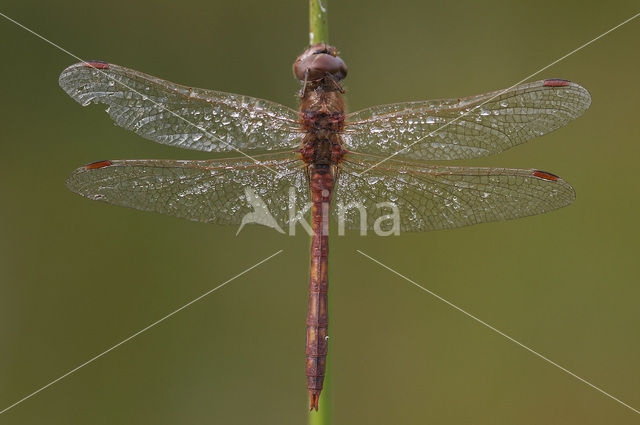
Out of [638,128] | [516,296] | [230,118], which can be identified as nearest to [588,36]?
[638,128]

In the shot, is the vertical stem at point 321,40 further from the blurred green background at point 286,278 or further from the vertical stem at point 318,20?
the blurred green background at point 286,278

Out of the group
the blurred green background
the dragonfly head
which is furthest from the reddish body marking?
the blurred green background

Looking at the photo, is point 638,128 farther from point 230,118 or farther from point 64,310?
point 64,310

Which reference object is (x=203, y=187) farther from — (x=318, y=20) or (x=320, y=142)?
(x=318, y=20)

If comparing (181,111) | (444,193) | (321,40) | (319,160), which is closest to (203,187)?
(181,111)

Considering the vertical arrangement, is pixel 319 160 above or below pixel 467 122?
below

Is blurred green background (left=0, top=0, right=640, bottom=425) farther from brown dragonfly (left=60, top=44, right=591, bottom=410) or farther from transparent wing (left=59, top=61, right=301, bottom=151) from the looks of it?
transparent wing (left=59, top=61, right=301, bottom=151)
